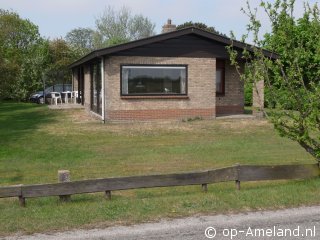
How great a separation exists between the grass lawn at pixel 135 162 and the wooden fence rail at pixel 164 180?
0.19 metres

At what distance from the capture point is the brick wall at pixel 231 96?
22016mm

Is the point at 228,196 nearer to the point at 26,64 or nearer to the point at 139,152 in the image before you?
the point at 139,152

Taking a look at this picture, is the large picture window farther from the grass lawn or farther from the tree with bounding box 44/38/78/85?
the tree with bounding box 44/38/78/85

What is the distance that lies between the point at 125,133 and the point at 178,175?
8.61 metres

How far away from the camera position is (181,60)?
1977 cm

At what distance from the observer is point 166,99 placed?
19797 millimetres

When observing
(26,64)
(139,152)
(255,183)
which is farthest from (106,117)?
(26,64)

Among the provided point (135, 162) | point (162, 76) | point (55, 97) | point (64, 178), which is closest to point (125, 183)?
point (64, 178)

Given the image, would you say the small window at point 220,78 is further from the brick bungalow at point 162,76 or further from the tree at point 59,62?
the tree at point 59,62

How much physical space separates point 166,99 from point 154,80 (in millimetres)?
956

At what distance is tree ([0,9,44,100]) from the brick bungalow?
20.8 meters

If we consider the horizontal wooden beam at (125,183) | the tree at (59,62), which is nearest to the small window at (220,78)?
the horizontal wooden beam at (125,183)

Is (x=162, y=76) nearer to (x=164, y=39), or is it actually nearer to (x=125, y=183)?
(x=164, y=39)

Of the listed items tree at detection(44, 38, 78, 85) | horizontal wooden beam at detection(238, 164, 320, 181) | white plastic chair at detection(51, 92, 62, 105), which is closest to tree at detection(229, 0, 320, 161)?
horizontal wooden beam at detection(238, 164, 320, 181)
